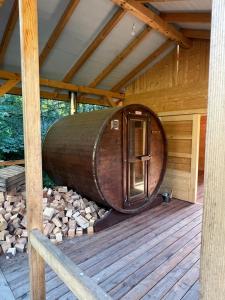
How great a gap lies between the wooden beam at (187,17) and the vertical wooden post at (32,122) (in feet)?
8.58

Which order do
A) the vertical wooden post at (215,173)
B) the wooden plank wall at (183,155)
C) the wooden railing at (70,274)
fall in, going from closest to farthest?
1. the vertical wooden post at (215,173)
2. the wooden railing at (70,274)
3. the wooden plank wall at (183,155)

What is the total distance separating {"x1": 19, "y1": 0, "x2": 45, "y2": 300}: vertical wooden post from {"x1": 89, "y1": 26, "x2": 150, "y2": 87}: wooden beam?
2.93m

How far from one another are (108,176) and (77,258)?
1135mm

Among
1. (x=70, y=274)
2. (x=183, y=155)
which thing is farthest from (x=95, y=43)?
(x=70, y=274)

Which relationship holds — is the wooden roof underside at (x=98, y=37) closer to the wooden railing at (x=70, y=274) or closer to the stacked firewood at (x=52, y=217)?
the stacked firewood at (x=52, y=217)

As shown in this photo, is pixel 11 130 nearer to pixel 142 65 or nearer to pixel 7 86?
pixel 7 86

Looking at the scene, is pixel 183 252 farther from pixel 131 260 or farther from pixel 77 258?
pixel 77 258

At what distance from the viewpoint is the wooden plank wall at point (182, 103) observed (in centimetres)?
407

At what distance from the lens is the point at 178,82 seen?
4422 mm

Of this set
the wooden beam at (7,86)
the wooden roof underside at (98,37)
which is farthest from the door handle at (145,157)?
the wooden beam at (7,86)

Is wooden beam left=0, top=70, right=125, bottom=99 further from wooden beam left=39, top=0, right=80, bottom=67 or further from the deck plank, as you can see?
the deck plank

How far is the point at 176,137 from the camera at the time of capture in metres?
4.48

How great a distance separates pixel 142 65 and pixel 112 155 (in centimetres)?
273

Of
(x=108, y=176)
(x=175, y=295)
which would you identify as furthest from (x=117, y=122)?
(x=175, y=295)
